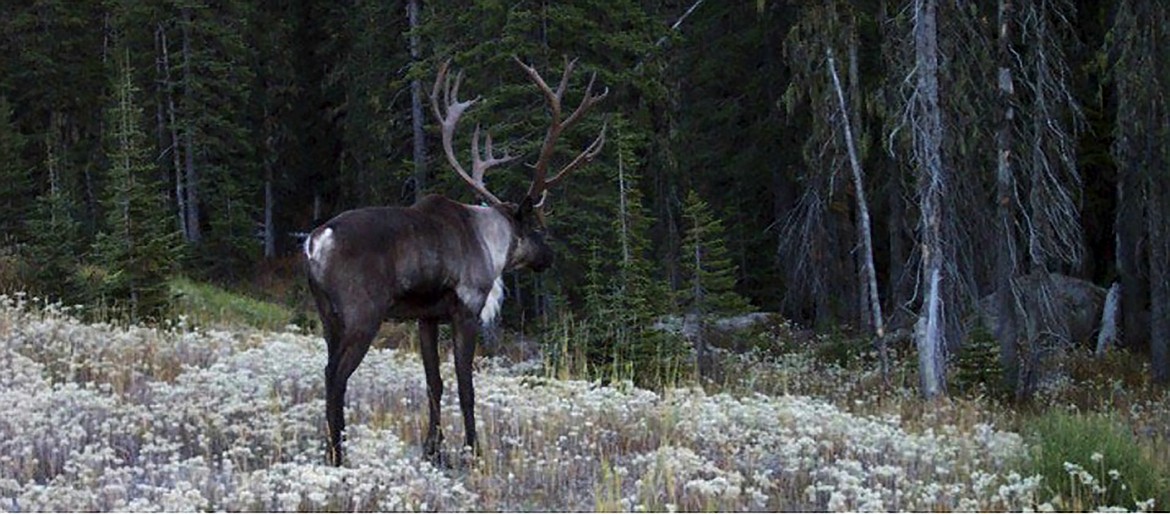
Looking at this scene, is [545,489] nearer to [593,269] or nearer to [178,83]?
[593,269]

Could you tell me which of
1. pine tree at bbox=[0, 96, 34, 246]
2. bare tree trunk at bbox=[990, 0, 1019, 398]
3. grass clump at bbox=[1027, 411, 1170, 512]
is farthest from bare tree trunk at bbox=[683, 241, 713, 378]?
pine tree at bbox=[0, 96, 34, 246]

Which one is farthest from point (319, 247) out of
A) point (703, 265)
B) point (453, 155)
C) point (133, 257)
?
point (703, 265)

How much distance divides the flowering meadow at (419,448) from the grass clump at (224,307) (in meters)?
9.25

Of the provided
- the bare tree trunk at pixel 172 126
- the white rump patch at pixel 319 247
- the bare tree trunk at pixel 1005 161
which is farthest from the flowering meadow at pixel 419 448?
the bare tree trunk at pixel 172 126

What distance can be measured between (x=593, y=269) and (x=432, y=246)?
29.4ft

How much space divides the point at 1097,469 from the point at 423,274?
446cm

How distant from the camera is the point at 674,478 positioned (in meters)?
7.33

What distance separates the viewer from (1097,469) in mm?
7984

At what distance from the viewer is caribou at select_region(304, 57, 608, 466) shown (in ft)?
24.3

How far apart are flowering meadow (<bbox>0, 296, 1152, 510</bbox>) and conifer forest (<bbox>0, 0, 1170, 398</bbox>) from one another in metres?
1.55

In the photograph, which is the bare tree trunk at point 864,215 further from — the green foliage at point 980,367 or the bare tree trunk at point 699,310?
the bare tree trunk at point 699,310

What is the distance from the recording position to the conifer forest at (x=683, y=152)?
15.7 m

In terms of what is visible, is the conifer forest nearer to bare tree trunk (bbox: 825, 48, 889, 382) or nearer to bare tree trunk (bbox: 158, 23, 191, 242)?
bare tree trunk (bbox: 825, 48, 889, 382)

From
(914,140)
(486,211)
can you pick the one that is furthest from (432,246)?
(914,140)
